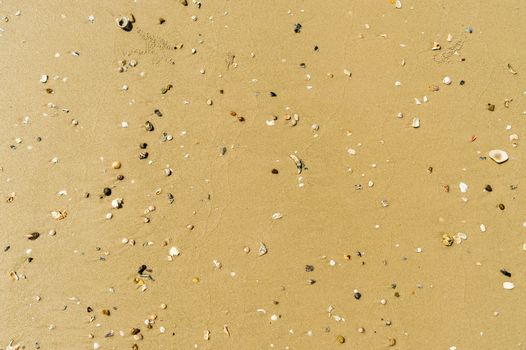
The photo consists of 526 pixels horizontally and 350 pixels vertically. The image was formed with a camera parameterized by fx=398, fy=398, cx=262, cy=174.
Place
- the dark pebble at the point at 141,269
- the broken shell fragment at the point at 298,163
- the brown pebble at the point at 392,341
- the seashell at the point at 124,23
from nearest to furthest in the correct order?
the brown pebble at the point at 392,341
the dark pebble at the point at 141,269
the broken shell fragment at the point at 298,163
the seashell at the point at 124,23

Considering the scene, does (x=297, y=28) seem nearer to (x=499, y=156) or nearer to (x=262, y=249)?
(x=262, y=249)

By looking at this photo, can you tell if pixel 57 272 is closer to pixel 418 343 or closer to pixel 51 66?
pixel 51 66

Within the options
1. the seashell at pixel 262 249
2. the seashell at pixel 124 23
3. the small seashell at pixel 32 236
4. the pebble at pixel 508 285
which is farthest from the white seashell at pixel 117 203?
the pebble at pixel 508 285

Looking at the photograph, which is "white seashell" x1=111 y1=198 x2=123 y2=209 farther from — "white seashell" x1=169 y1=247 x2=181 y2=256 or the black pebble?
the black pebble

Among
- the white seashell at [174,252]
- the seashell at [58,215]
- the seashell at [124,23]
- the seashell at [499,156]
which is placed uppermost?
the seashell at [124,23]

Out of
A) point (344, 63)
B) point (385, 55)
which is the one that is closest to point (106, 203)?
point (344, 63)

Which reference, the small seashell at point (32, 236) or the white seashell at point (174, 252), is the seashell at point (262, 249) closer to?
the white seashell at point (174, 252)

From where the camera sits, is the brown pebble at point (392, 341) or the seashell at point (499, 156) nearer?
the brown pebble at point (392, 341)
